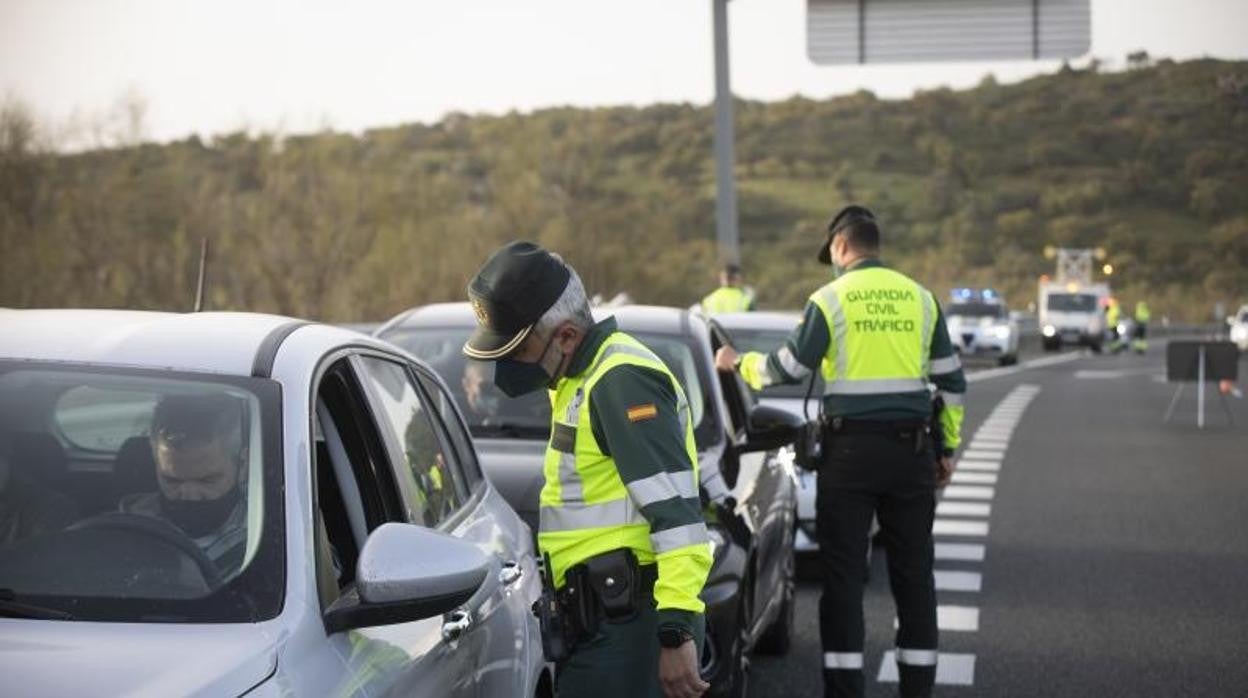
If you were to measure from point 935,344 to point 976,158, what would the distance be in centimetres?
13396

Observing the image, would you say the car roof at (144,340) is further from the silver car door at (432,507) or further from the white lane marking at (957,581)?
the white lane marking at (957,581)

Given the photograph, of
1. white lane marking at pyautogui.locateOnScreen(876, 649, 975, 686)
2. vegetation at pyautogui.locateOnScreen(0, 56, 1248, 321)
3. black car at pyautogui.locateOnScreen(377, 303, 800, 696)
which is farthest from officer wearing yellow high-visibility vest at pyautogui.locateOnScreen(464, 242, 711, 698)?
vegetation at pyautogui.locateOnScreen(0, 56, 1248, 321)

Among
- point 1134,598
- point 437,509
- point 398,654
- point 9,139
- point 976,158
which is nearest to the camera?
point 398,654

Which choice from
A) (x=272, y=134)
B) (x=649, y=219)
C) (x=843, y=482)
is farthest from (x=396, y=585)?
(x=649, y=219)

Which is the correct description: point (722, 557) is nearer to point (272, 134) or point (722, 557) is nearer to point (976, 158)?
point (272, 134)

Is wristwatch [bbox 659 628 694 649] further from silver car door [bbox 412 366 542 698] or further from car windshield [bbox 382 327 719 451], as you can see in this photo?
car windshield [bbox 382 327 719 451]

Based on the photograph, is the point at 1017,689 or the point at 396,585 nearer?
the point at 396,585

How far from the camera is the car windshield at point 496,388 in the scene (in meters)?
8.66

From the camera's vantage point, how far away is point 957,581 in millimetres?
12133

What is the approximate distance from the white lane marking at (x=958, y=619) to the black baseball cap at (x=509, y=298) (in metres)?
5.70

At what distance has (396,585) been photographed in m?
3.69

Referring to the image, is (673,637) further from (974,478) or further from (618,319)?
(974,478)

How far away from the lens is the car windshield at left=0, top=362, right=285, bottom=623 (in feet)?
12.2

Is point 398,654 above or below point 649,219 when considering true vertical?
above
